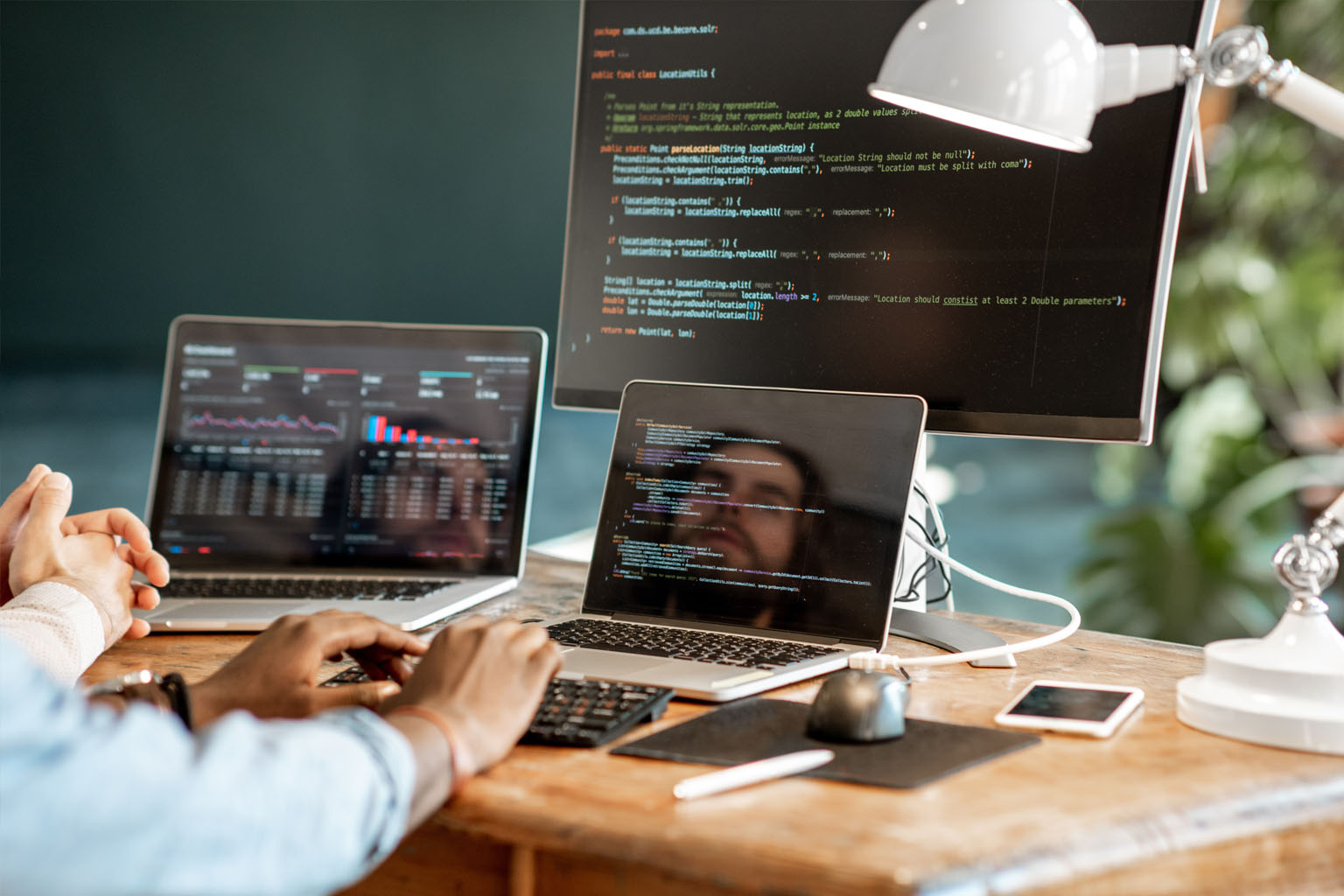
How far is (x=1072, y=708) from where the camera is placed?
0.80 m

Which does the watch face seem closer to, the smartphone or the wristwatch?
the wristwatch

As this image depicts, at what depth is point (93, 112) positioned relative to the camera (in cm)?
234

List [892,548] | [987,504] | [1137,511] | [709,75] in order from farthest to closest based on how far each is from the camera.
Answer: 1. [987,504]
2. [1137,511]
3. [709,75]
4. [892,548]

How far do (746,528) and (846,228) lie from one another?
0.33m

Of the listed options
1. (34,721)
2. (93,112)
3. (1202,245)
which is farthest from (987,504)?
(34,721)

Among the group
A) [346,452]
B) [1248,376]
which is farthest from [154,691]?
[1248,376]

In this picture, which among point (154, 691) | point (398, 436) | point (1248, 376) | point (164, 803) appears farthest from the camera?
point (1248, 376)

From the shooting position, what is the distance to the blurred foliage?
8.36 ft

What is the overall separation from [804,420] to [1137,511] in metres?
1.83

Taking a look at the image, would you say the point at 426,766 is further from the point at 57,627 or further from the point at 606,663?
the point at 57,627

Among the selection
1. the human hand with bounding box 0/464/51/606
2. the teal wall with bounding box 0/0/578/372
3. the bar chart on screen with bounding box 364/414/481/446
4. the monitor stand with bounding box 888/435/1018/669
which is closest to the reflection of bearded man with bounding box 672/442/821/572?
the monitor stand with bounding box 888/435/1018/669

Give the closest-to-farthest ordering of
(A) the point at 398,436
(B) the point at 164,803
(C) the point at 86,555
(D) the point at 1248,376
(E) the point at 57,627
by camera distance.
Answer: (B) the point at 164,803
(E) the point at 57,627
(C) the point at 86,555
(A) the point at 398,436
(D) the point at 1248,376

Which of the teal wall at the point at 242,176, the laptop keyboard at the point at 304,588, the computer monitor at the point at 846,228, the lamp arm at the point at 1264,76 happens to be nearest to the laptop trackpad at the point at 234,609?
the laptop keyboard at the point at 304,588

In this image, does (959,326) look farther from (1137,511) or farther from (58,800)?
(1137,511)
